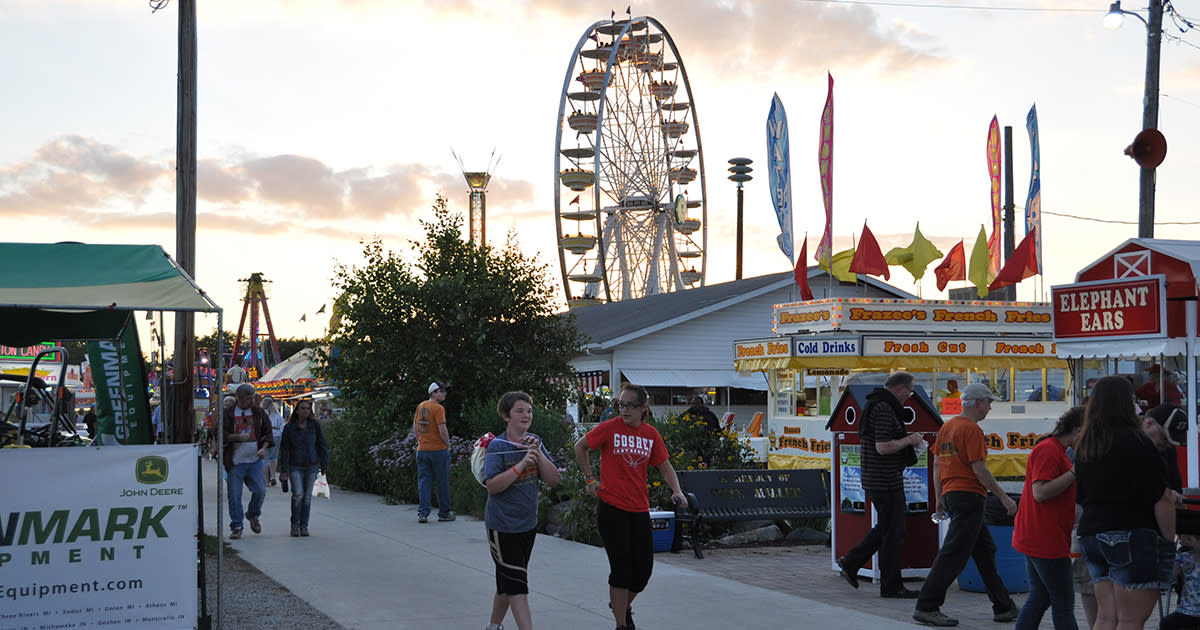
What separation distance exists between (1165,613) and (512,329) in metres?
15.7

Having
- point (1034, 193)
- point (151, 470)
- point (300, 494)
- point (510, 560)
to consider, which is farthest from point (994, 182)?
point (151, 470)

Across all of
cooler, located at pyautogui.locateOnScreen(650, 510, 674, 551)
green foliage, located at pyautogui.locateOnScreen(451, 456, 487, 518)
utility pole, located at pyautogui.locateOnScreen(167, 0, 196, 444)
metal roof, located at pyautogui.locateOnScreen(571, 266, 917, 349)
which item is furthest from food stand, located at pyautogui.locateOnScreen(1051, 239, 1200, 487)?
metal roof, located at pyautogui.locateOnScreen(571, 266, 917, 349)

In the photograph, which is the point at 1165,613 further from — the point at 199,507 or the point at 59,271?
the point at 59,271

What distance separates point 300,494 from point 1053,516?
9.93 m

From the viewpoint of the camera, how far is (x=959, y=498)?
345 inches

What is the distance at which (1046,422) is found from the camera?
20859 millimetres

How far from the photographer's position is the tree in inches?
838

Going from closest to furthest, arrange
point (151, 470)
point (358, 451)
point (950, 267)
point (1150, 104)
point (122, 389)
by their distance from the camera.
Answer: point (151, 470), point (122, 389), point (1150, 104), point (358, 451), point (950, 267)

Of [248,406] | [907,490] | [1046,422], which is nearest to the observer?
[907,490]

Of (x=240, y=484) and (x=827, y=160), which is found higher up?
(x=827, y=160)

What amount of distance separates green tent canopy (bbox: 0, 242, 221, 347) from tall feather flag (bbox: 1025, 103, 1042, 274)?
21.8 m

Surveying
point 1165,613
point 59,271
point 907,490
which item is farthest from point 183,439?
point 1165,613

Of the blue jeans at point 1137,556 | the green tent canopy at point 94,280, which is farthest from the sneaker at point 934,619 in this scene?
the green tent canopy at point 94,280

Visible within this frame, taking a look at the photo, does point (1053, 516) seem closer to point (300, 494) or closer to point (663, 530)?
point (663, 530)
